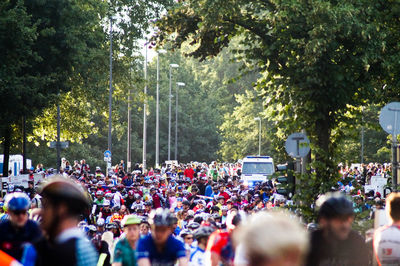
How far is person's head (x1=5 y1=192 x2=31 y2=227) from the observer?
21.0 feet

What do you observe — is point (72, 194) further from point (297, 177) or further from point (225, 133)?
point (225, 133)

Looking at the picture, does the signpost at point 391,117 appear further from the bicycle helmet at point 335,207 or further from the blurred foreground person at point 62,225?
the blurred foreground person at point 62,225

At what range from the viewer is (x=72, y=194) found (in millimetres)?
4555

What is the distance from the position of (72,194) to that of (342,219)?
6.69ft

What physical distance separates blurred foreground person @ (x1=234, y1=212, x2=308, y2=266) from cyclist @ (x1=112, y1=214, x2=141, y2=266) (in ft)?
15.7

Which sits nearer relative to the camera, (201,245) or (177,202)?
(201,245)

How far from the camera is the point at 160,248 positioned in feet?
22.9

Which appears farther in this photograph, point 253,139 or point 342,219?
point 253,139

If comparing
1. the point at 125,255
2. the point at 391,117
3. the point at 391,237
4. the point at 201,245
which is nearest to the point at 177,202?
the point at 391,117

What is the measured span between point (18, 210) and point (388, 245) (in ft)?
9.25

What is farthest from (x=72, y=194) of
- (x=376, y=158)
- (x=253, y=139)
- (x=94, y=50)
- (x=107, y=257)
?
(x=253, y=139)

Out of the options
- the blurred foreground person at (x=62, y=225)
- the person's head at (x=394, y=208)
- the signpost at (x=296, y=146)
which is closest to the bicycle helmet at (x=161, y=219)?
the person's head at (x=394, y=208)

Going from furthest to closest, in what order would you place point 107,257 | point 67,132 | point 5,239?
point 67,132
point 107,257
point 5,239

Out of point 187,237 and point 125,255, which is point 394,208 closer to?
point 125,255
